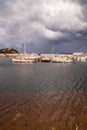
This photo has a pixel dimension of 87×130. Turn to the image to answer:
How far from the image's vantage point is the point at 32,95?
31906 mm

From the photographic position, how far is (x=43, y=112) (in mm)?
22578

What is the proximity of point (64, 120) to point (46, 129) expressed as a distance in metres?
2.91

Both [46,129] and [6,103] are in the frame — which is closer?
[46,129]

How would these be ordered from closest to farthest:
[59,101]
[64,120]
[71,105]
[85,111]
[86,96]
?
[64,120]
[85,111]
[71,105]
[59,101]
[86,96]

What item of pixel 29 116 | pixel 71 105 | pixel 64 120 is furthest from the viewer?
pixel 71 105

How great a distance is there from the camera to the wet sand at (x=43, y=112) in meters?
18.7

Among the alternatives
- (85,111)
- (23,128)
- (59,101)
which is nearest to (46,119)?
(23,128)

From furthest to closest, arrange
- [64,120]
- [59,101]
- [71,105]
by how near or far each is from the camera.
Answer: [59,101] < [71,105] < [64,120]

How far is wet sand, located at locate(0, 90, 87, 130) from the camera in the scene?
18703mm

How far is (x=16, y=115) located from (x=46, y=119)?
3368 millimetres

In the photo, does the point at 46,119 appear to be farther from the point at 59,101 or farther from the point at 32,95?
the point at 32,95

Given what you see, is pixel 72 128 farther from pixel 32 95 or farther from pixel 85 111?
pixel 32 95

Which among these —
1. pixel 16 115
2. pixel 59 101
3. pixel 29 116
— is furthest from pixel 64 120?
pixel 59 101

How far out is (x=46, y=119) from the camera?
20.3 m
